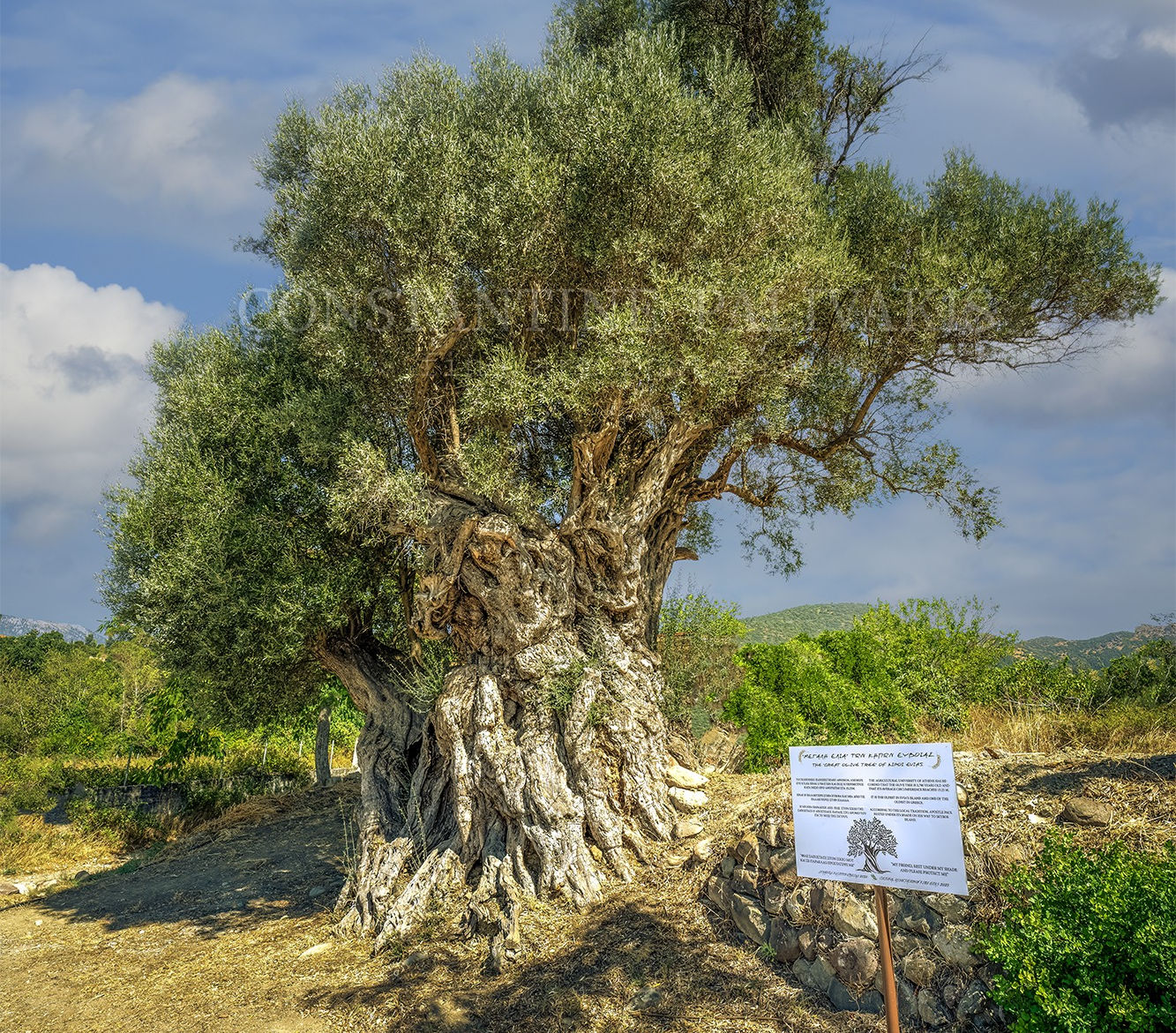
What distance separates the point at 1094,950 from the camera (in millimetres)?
4578

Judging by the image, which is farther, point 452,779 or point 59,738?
point 59,738

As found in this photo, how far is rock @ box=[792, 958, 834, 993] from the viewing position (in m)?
6.08

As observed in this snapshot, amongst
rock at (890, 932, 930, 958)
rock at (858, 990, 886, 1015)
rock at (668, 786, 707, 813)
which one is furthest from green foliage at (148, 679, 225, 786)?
rock at (890, 932, 930, 958)

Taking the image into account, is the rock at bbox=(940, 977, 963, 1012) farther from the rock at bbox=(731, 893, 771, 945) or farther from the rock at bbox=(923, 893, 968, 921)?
the rock at bbox=(731, 893, 771, 945)

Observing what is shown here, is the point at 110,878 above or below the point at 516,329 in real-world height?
below

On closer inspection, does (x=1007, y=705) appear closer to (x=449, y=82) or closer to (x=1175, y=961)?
(x=1175, y=961)

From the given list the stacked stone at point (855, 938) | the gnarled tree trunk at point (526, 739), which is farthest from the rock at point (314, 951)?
the stacked stone at point (855, 938)

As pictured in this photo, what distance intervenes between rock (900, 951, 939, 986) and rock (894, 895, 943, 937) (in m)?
0.17

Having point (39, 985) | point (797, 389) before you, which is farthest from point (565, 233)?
point (39, 985)

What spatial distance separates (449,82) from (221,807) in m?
16.6

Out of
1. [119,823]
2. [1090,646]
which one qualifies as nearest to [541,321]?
[119,823]

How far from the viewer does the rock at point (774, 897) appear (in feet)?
21.8

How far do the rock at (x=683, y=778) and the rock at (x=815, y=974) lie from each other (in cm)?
332

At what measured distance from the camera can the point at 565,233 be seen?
34.2ft
